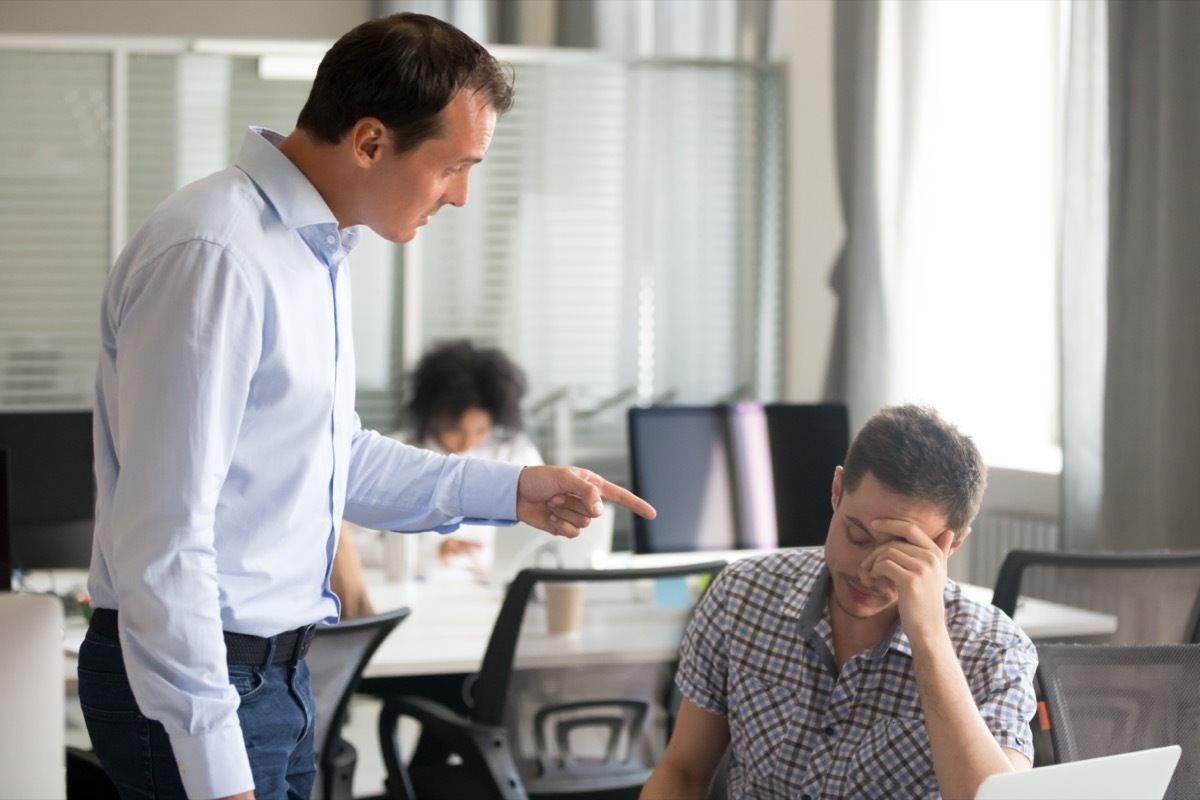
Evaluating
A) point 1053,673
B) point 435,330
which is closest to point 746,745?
point 1053,673

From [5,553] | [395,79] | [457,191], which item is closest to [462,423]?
[5,553]

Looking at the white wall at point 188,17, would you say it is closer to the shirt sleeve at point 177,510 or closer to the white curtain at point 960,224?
the white curtain at point 960,224

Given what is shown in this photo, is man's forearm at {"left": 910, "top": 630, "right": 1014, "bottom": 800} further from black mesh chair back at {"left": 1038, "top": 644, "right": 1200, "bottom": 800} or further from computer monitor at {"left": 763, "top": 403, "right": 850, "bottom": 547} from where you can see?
computer monitor at {"left": 763, "top": 403, "right": 850, "bottom": 547}

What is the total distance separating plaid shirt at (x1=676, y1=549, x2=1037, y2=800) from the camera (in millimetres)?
1607

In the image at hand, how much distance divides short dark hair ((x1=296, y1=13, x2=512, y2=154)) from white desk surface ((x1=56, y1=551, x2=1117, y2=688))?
1.32 m

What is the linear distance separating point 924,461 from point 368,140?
813mm

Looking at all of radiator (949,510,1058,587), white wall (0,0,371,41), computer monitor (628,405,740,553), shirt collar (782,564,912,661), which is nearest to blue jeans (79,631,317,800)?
shirt collar (782,564,912,661)

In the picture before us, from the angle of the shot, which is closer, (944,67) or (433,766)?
(433,766)

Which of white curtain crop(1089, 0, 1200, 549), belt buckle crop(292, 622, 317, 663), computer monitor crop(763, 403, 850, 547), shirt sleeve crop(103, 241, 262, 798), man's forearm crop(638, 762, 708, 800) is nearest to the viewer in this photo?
shirt sleeve crop(103, 241, 262, 798)

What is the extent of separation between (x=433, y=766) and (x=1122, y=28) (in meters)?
2.65

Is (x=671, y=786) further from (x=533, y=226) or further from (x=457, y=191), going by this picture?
(x=533, y=226)

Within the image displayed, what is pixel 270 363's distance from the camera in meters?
1.23

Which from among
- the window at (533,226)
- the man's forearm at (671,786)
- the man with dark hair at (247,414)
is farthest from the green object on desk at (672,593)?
the window at (533,226)

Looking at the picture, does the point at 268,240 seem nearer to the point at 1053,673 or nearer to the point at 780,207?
the point at 1053,673
